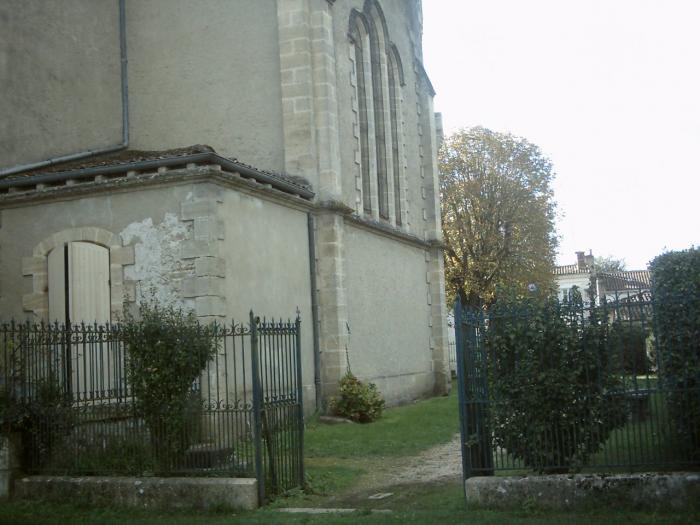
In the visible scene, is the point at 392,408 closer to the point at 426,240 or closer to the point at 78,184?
the point at 426,240

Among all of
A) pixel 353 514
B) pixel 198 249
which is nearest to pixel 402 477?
pixel 353 514

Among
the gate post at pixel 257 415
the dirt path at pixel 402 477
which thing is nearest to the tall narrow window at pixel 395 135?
the dirt path at pixel 402 477

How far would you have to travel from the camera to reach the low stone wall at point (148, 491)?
8.19m

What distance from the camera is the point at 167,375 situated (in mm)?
8859

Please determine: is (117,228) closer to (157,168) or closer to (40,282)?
(157,168)

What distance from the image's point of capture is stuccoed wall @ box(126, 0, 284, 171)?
16594 mm

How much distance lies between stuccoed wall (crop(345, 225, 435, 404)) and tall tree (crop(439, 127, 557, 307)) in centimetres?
1390

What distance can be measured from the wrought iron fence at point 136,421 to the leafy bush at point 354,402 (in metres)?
6.03

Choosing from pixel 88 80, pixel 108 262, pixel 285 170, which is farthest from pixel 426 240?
pixel 108 262

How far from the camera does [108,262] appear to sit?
13.2m

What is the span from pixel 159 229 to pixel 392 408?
26.4ft

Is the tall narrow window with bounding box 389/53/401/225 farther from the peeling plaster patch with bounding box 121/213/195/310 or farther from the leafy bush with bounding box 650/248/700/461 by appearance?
the leafy bush with bounding box 650/248/700/461

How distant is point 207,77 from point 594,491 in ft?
41.2

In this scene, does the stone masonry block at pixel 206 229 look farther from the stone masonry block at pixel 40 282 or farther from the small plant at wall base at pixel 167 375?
the small plant at wall base at pixel 167 375
